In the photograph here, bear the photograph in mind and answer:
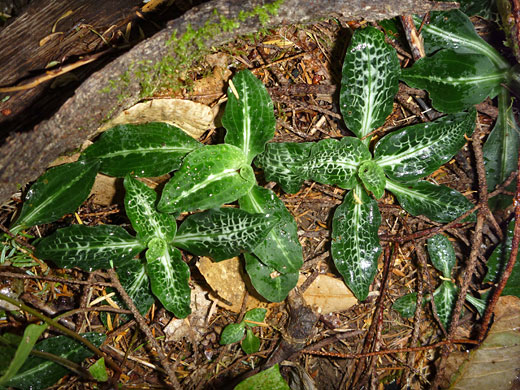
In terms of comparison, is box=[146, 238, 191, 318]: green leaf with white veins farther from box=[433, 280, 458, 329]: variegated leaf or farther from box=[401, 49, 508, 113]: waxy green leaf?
box=[401, 49, 508, 113]: waxy green leaf

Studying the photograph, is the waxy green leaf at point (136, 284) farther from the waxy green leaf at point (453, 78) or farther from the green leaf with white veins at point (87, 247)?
the waxy green leaf at point (453, 78)

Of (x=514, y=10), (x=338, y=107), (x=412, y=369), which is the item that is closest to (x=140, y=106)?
(x=338, y=107)

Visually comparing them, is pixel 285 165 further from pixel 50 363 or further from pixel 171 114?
pixel 50 363

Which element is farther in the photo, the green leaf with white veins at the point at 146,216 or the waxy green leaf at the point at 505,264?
the waxy green leaf at the point at 505,264

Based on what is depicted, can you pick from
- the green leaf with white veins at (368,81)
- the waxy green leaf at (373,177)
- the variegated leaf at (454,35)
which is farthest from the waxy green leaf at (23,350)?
the variegated leaf at (454,35)

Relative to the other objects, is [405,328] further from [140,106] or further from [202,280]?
[140,106]

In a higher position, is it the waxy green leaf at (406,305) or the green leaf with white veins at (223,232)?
the green leaf with white veins at (223,232)
